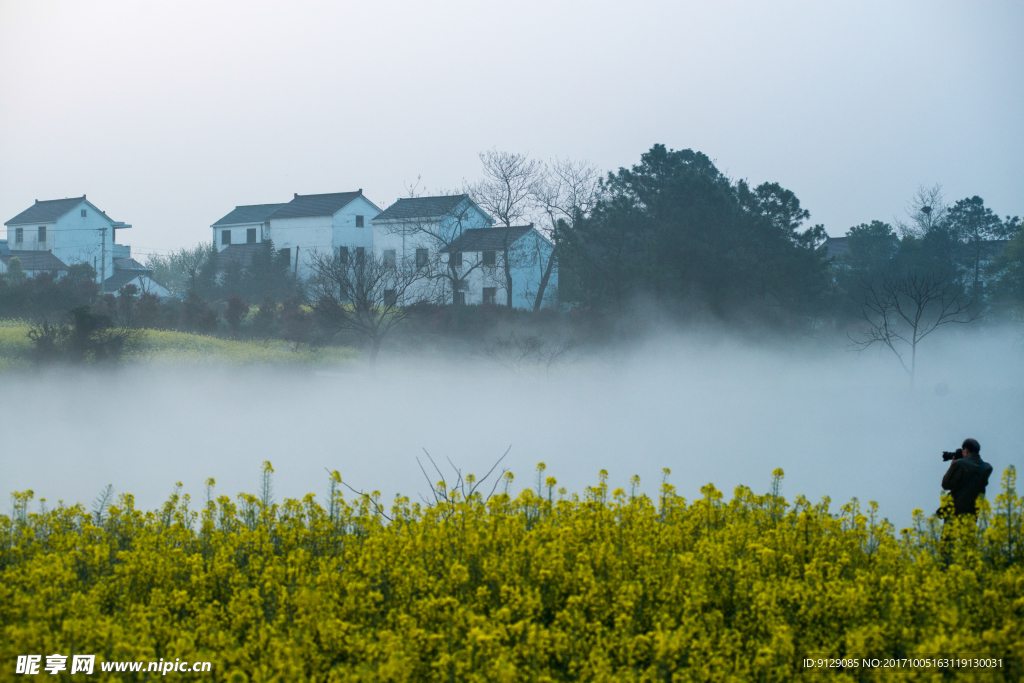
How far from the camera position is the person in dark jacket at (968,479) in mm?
5441

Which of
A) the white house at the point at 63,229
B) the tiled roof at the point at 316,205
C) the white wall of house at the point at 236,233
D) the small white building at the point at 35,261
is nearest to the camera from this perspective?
the small white building at the point at 35,261

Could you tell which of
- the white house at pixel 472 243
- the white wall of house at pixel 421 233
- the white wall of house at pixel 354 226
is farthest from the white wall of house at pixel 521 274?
the white wall of house at pixel 354 226

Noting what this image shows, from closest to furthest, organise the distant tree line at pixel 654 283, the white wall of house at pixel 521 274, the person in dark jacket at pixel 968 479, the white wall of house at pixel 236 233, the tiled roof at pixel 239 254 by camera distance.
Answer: the person in dark jacket at pixel 968 479 < the distant tree line at pixel 654 283 < the white wall of house at pixel 521 274 < the tiled roof at pixel 239 254 < the white wall of house at pixel 236 233

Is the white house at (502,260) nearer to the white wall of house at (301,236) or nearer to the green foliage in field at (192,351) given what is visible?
the white wall of house at (301,236)

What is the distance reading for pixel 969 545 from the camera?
4055 mm

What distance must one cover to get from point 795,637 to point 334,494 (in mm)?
2974

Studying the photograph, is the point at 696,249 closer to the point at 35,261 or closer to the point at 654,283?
the point at 654,283

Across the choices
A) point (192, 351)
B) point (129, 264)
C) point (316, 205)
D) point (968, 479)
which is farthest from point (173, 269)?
point (968, 479)

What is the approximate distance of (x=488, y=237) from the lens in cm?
3306

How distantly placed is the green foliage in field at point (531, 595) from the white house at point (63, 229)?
123 feet

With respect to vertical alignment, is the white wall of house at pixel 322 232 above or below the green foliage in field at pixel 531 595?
above

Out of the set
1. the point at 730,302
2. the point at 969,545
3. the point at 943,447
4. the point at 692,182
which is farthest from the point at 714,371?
the point at 969,545

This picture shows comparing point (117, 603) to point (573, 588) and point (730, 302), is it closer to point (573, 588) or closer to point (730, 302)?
point (573, 588)

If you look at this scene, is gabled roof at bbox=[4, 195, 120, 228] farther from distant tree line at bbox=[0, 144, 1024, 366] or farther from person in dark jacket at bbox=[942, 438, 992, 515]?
person in dark jacket at bbox=[942, 438, 992, 515]
